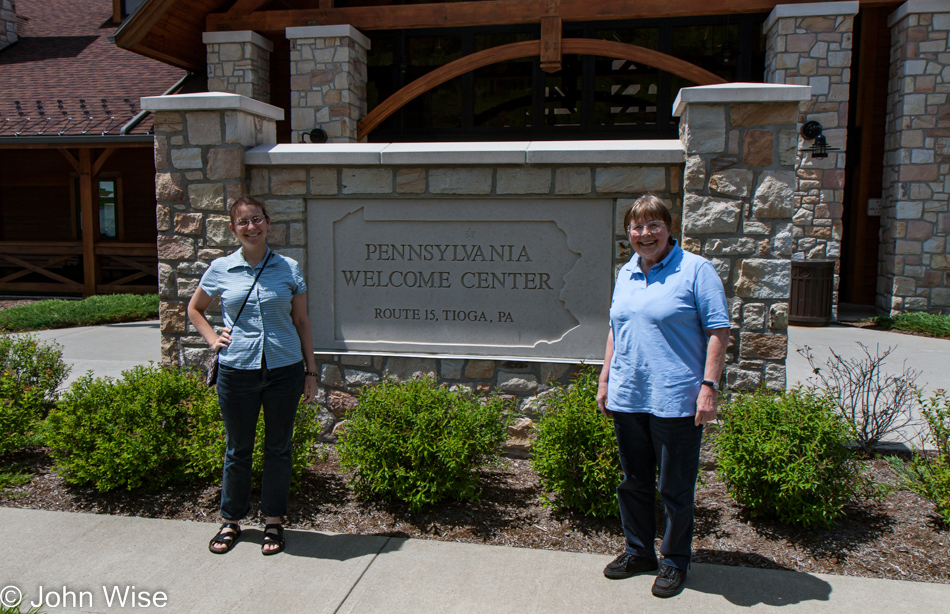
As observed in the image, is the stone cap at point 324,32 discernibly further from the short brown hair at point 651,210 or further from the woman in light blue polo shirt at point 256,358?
the short brown hair at point 651,210

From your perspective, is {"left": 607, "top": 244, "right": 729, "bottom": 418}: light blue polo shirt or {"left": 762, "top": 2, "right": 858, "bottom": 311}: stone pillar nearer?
{"left": 607, "top": 244, "right": 729, "bottom": 418}: light blue polo shirt

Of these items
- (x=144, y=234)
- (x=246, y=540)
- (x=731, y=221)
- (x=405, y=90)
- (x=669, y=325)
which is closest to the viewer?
(x=669, y=325)

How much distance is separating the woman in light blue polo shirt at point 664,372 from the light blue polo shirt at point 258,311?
1.51m

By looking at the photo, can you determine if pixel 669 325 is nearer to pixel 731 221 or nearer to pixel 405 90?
pixel 731 221

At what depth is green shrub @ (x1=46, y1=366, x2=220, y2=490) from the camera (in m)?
3.95

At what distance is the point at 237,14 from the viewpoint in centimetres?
1056

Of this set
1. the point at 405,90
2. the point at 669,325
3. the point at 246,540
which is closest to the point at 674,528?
the point at 669,325

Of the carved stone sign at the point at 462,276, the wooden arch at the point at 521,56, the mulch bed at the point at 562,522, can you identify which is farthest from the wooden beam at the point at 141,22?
the mulch bed at the point at 562,522

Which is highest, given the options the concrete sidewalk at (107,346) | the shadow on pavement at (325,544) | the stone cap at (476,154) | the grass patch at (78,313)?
the stone cap at (476,154)

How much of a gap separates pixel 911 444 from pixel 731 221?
1.90 m

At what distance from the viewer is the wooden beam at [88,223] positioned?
12906mm

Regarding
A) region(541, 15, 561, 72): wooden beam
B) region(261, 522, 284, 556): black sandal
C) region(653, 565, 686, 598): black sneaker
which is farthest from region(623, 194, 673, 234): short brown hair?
region(541, 15, 561, 72): wooden beam

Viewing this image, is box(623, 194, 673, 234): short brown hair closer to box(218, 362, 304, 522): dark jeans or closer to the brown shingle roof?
box(218, 362, 304, 522): dark jeans

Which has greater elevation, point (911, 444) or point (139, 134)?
point (139, 134)
